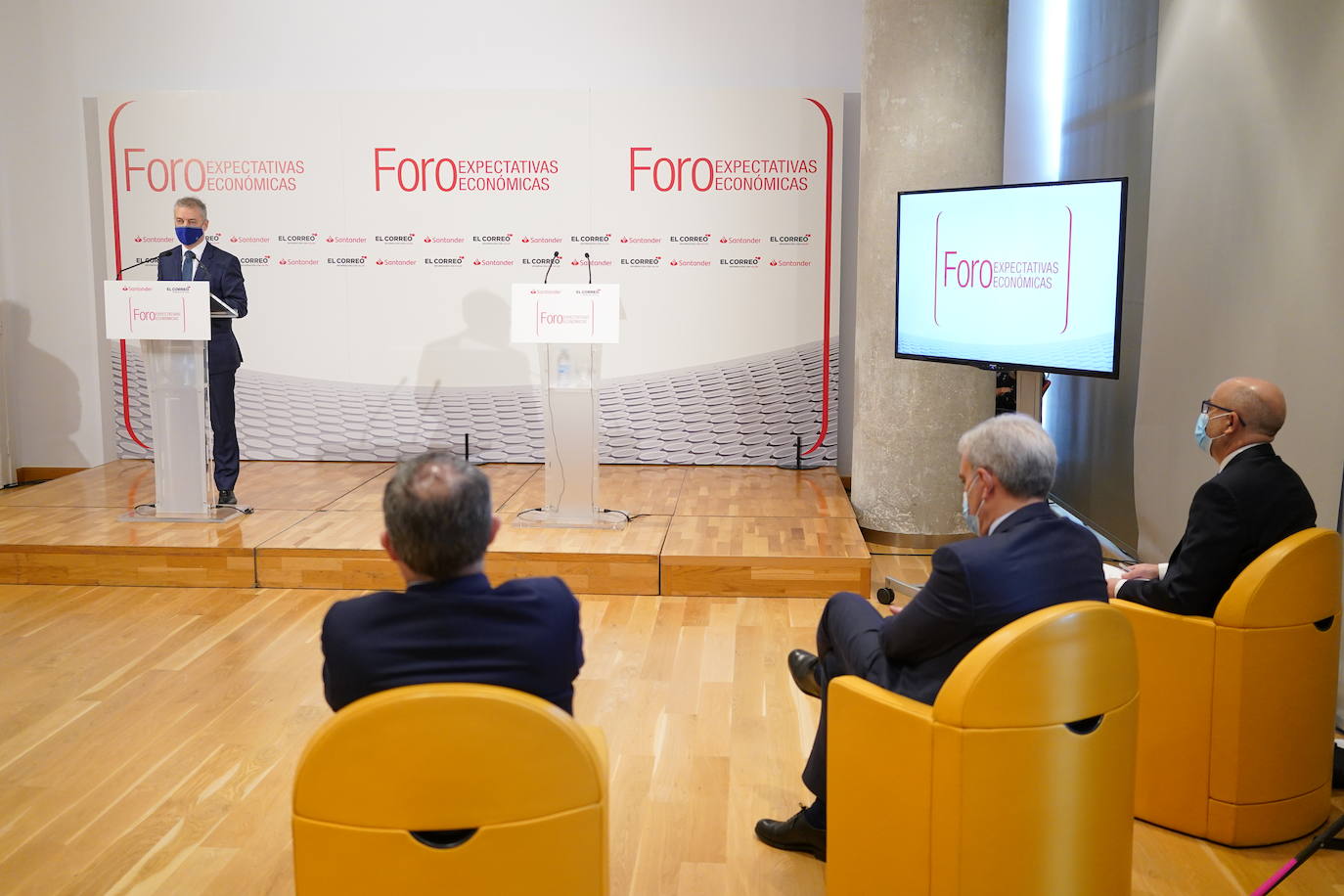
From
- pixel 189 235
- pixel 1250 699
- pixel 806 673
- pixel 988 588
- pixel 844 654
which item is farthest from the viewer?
pixel 189 235

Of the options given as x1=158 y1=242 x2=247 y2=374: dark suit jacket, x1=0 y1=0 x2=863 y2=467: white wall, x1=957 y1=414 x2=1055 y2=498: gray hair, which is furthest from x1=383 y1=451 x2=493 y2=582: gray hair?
x1=0 y1=0 x2=863 y2=467: white wall

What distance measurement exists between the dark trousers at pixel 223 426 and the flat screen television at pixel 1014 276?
3499 millimetres

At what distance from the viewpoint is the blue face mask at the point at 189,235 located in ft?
19.6

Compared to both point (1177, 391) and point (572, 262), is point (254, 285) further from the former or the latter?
point (1177, 391)

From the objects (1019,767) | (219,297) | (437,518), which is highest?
(219,297)

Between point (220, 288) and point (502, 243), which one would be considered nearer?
point (220, 288)

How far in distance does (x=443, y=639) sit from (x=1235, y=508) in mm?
2127

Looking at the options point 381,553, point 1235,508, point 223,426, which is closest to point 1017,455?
point 1235,508

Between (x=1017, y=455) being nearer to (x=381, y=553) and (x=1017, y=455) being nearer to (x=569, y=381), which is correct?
(x=569, y=381)

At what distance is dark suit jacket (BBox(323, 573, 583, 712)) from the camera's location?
199cm

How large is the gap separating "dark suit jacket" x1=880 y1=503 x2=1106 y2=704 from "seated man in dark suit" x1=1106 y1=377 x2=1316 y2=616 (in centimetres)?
68

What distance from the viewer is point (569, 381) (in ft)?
19.4

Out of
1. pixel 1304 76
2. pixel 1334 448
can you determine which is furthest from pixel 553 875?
pixel 1304 76

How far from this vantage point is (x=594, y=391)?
19.4 feet
